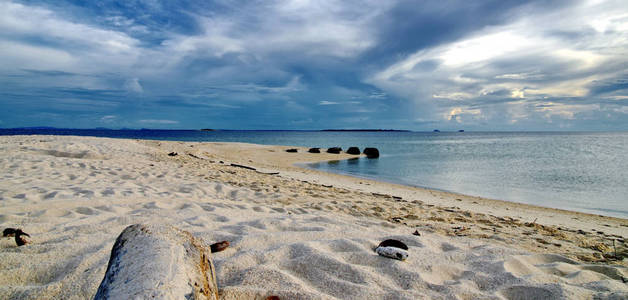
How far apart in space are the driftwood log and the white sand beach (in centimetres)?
40

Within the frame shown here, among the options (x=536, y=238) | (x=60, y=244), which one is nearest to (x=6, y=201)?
(x=60, y=244)

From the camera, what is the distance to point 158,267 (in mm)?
1429

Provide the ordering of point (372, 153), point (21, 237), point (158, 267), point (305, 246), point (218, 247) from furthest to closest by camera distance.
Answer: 1. point (372, 153)
2. point (305, 246)
3. point (218, 247)
4. point (21, 237)
5. point (158, 267)

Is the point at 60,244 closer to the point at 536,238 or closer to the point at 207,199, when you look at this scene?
the point at 207,199

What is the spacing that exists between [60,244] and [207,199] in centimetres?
279

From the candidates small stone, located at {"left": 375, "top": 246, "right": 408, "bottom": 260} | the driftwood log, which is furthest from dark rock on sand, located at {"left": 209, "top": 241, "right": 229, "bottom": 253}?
small stone, located at {"left": 375, "top": 246, "right": 408, "bottom": 260}

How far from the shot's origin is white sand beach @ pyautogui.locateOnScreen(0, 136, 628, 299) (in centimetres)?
211

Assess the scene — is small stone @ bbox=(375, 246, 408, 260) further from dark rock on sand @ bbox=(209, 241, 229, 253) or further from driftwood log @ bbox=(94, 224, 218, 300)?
driftwood log @ bbox=(94, 224, 218, 300)

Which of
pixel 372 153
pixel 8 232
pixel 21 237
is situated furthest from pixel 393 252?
pixel 372 153

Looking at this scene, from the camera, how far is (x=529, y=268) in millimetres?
2787

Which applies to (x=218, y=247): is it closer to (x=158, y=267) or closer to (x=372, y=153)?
(x=158, y=267)

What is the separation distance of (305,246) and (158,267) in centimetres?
162

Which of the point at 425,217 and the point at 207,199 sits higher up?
the point at 207,199

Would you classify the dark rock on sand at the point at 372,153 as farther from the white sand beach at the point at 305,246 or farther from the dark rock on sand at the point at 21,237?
the dark rock on sand at the point at 21,237
